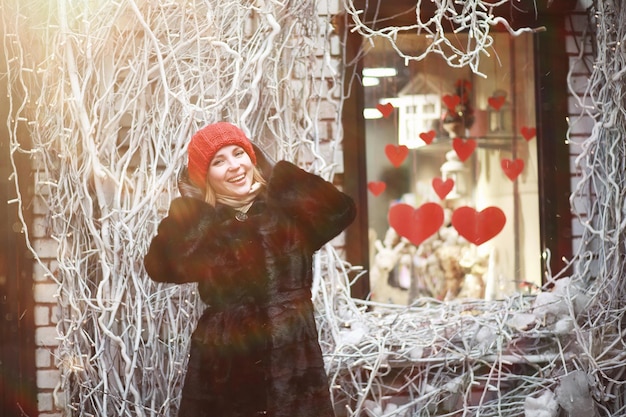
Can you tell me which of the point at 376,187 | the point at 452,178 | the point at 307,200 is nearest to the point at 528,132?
the point at 452,178

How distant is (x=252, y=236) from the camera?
3.11 metres

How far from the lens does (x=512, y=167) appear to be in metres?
4.58

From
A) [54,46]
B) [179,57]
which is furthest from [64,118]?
Answer: [179,57]

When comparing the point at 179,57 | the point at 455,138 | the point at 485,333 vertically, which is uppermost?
the point at 179,57

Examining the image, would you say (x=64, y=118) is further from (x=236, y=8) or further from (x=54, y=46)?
(x=236, y=8)

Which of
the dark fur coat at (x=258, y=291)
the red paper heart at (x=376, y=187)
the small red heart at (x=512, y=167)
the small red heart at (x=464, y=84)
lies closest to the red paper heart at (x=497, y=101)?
the small red heart at (x=464, y=84)

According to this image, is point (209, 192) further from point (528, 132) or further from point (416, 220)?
point (528, 132)

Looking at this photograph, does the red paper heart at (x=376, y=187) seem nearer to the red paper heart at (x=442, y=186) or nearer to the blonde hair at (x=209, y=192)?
the red paper heart at (x=442, y=186)

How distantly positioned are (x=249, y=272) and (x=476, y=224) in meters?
1.88

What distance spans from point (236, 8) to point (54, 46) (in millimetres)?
932

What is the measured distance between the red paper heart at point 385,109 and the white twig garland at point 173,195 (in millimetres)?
375

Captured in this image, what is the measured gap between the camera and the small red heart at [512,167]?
15.0 feet

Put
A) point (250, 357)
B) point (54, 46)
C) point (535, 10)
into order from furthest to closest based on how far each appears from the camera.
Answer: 1. point (535, 10)
2. point (54, 46)
3. point (250, 357)

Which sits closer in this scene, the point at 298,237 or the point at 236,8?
the point at 298,237
